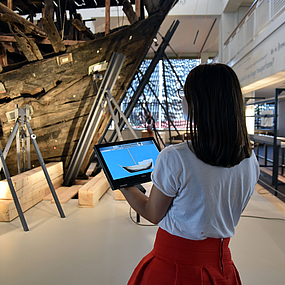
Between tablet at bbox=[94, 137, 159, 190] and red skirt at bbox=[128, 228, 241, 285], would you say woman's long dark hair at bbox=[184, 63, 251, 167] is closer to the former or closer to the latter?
red skirt at bbox=[128, 228, 241, 285]

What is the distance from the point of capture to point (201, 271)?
751 millimetres

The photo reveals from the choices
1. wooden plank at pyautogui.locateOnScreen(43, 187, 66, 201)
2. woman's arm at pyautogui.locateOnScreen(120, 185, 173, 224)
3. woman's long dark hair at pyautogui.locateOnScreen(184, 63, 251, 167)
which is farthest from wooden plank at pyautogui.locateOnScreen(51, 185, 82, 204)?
woman's long dark hair at pyautogui.locateOnScreen(184, 63, 251, 167)

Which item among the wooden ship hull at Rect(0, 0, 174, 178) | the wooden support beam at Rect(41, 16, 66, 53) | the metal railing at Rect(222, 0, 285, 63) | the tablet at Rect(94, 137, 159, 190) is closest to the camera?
the tablet at Rect(94, 137, 159, 190)

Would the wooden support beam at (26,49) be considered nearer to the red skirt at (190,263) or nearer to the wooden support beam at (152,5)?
the wooden support beam at (152,5)

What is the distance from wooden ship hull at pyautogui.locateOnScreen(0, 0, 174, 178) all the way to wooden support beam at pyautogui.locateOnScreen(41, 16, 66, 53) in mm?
87

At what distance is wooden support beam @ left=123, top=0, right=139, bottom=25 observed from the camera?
3218 millimetres

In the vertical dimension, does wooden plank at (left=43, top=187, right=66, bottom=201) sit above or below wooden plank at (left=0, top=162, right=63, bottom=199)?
below

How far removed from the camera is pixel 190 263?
764mm

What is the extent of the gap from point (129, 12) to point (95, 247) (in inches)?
118

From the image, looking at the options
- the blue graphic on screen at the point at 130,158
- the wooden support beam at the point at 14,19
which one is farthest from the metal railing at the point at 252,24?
the blue graphic on screen at the point at 130,158

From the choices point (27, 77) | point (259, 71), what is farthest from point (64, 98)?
point (259, 71)

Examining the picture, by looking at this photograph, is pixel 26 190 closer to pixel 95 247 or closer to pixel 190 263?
pixel 95 247

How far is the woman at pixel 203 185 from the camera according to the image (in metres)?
0.67

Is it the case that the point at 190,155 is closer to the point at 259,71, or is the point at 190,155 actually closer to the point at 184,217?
the point at 184,217
